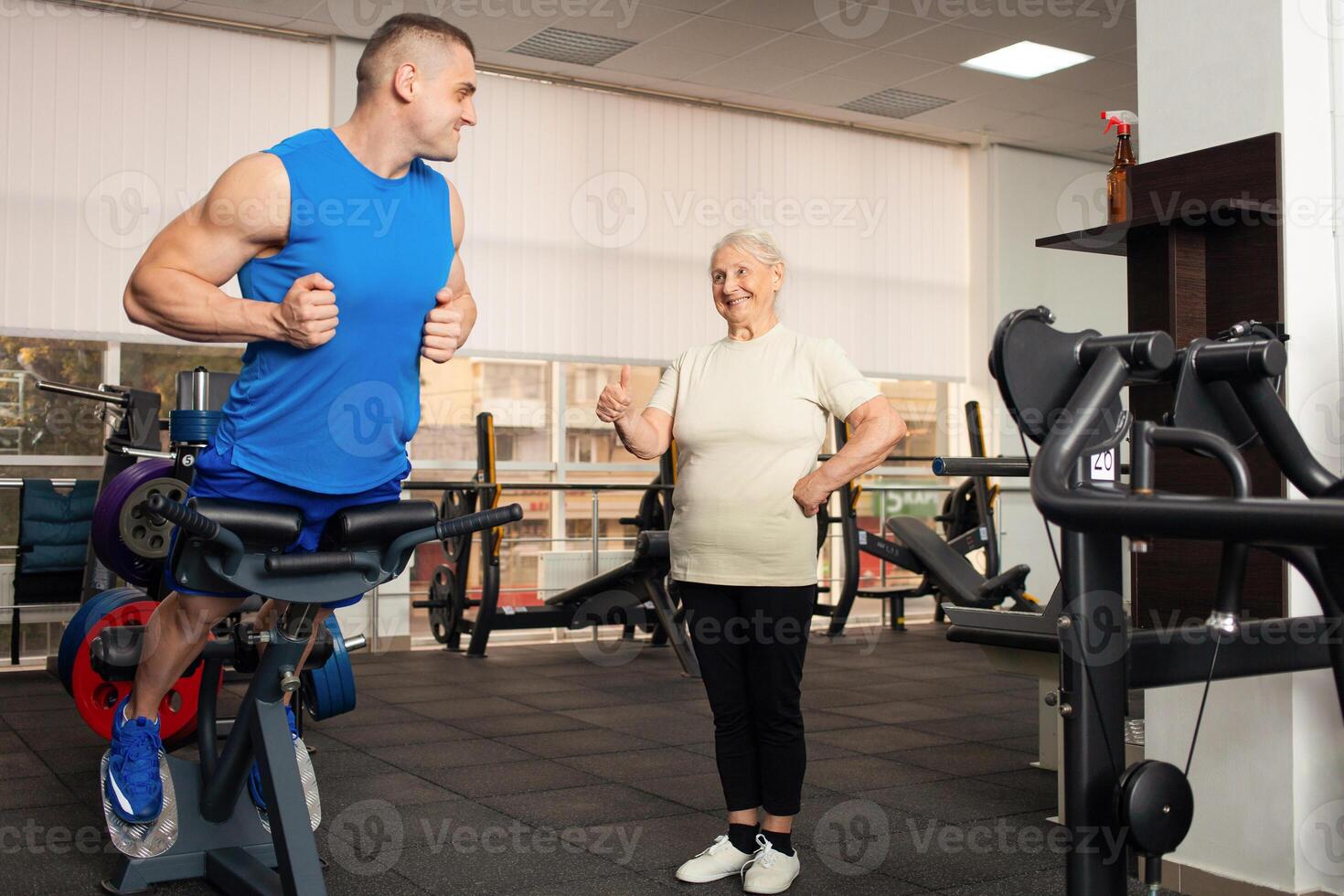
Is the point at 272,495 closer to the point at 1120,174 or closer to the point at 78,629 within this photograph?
the point at 78,629

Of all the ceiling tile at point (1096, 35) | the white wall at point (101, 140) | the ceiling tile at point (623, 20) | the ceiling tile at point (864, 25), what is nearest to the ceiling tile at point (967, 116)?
the ceiling tile at point (1096, 35)

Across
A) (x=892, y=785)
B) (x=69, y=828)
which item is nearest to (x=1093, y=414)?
(x=892, y=785)

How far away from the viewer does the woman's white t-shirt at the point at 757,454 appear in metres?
2.50

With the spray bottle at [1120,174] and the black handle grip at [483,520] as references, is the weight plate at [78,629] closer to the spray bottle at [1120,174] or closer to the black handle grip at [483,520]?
the black handle grip at [483,520]

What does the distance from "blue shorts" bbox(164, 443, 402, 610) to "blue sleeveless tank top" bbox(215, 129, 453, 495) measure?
27mm

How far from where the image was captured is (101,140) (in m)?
5.96

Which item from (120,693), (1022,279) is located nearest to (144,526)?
(120,693)

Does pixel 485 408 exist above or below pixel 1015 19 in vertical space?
below

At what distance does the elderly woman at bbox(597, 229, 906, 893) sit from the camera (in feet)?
8.19

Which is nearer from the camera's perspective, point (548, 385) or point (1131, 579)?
point (1131, 579)

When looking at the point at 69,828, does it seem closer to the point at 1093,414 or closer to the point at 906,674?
the point at 1093,414

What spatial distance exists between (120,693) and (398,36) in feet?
7.09

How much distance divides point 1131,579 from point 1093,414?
4.97 ft

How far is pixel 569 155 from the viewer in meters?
7.17
